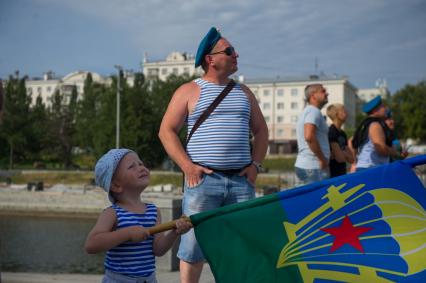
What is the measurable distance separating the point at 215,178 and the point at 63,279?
2411mm

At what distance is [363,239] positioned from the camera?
307cm

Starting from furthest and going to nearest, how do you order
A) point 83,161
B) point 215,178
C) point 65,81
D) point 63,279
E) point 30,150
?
point 65,81, point 83,161, point 30,150, point 63,279, point 215,178

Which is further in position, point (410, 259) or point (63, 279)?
point (63, 279)

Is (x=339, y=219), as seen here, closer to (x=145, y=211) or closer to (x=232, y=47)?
(x=145, y=211)

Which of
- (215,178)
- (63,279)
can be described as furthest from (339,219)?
(63,279)

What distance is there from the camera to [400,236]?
312 cm

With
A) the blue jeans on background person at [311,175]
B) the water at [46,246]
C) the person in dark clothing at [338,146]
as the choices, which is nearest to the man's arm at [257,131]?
the blue jeans on background person at [311,175]

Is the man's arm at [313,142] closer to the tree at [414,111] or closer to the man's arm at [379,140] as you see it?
the man's arm at [379,140]

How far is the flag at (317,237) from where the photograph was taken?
9.89 ft

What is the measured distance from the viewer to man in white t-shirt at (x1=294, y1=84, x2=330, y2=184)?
5.77 meters

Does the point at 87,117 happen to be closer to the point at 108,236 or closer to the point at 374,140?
the point at 374,140

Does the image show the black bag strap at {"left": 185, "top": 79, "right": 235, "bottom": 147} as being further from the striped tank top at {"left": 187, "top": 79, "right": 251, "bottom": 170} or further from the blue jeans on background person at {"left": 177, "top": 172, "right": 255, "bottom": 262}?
the blue jeans on background person at {"left": 177, "top": 172, "right": 255, "bottom": 262}

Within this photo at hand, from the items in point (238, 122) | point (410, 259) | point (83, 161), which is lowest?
point (83, 161)

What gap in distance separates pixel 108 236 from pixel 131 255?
8.5 inches
